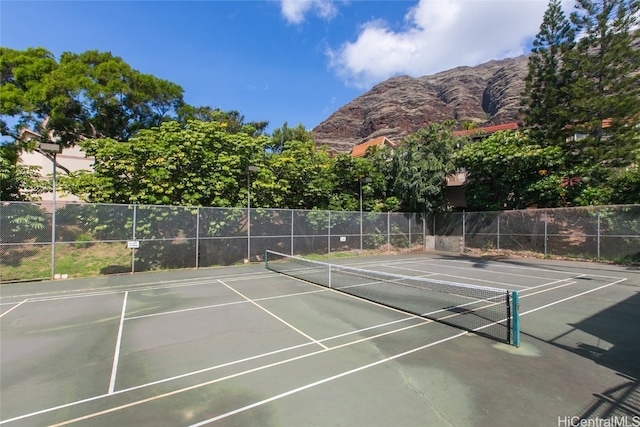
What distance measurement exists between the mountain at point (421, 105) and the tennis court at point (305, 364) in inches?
4437

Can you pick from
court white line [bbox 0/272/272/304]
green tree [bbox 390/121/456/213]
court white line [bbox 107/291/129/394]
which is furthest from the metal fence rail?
court white line [bbox 107/291/129/394]

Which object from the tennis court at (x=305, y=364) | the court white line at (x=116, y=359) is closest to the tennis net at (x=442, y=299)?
the tennis court at (x=305, y=364)

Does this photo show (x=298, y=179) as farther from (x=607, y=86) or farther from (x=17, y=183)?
(x=607, y=86)

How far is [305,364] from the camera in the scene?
4875mm

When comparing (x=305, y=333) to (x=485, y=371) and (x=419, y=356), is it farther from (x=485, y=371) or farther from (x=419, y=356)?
(x=485, y=371)

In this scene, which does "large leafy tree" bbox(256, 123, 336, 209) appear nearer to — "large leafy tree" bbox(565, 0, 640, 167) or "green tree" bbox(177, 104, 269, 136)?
"green tree" bbox(177, 104, 269, 136)

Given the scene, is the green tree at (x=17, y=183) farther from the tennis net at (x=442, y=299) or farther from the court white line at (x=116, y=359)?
the tennis net at (x=442, y=299)

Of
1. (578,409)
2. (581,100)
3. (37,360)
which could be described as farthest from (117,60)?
(581,100)

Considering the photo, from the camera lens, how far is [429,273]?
1393 cm

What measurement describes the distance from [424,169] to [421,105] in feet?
425

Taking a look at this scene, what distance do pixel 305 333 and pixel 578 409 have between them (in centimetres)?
417

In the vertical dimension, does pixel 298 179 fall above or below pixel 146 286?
above

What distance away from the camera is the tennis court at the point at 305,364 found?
3.60 m

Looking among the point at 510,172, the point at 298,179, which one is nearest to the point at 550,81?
the point at 510,172
